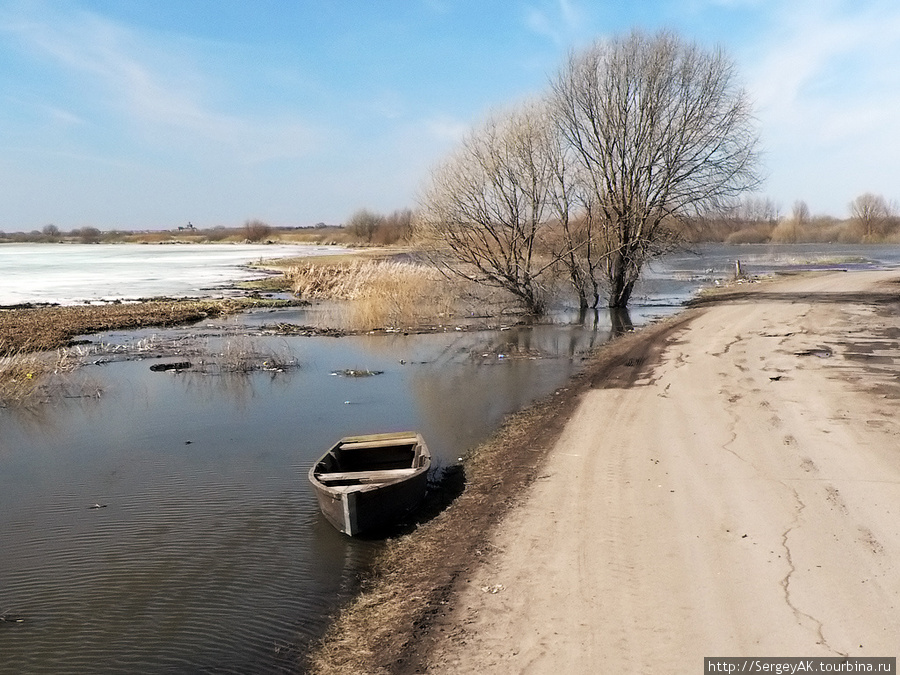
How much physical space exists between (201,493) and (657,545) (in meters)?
6.12

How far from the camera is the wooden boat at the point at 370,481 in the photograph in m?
7.99

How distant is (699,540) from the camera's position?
6.67m

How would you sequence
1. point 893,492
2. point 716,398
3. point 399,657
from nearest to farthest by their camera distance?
point 399,657 < point 893,492 < point 716,398

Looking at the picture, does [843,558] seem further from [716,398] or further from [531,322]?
[531,322]

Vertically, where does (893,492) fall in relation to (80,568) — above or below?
above

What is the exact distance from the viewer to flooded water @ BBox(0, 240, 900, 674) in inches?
248

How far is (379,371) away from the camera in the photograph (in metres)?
18.1

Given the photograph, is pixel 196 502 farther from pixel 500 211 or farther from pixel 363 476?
pixel 500 211

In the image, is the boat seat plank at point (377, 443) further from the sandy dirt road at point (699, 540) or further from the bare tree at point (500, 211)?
the bare tree at point (500, 211)

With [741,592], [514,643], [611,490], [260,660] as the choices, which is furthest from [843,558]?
[260,660]

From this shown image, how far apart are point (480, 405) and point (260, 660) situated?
29.2 feet

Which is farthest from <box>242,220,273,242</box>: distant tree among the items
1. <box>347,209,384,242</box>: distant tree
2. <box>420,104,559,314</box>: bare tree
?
<box>420,104,559,314</box>: bare tree

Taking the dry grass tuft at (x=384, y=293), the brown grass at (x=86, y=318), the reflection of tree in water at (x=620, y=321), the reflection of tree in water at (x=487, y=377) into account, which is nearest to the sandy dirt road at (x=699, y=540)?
the reflection of tree in water at (x=487, y=377)

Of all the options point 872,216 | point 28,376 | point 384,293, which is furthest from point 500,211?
point 872,216
